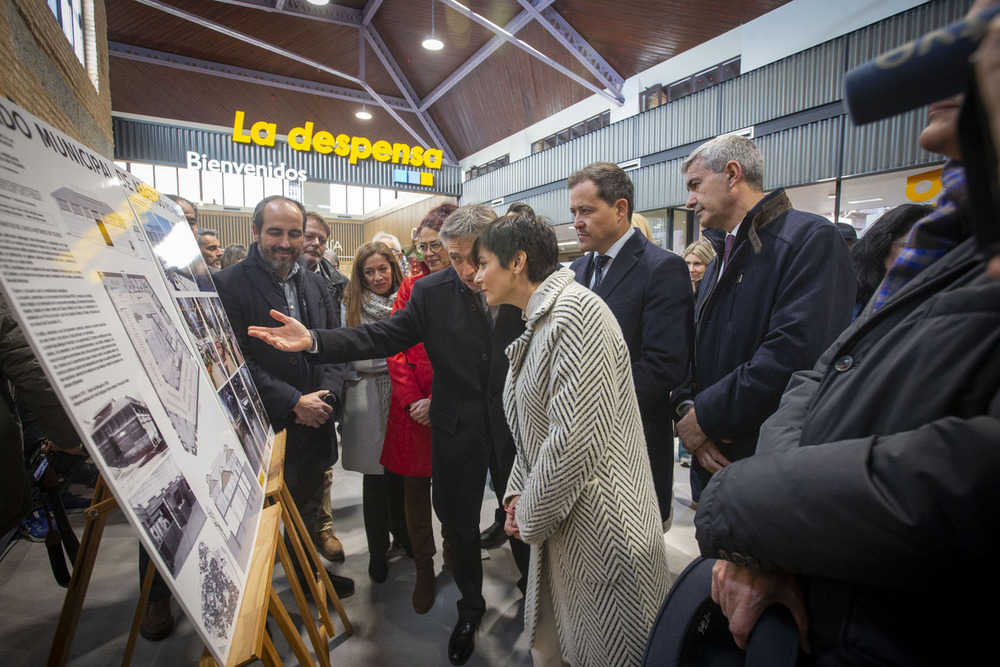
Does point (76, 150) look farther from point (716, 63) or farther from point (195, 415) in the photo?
point (716, 63)

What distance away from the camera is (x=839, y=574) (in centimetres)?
61

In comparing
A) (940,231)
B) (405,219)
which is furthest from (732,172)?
(405,219)

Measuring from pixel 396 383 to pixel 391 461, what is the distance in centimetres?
37

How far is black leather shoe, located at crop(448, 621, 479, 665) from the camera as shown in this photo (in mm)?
1983

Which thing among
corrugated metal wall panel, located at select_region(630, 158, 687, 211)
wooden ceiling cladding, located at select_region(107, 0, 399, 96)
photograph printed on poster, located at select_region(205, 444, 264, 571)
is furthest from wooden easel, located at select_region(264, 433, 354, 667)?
wooden ceiling cladding, located at select_region(107, 0, 399, 96)

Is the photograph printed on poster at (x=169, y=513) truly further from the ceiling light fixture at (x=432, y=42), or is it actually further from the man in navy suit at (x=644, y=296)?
the ceiling light fixture at (x=432, y=42)

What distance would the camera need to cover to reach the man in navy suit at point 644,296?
6.09 feet

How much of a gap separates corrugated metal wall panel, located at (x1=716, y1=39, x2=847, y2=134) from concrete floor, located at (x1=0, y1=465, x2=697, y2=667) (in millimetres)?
6252

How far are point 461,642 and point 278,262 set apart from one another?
184 centimetres

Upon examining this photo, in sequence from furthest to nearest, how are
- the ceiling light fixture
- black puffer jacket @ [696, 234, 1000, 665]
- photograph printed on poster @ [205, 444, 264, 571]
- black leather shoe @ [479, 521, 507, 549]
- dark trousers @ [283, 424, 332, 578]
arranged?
the ceiling light fixture → black leather shoe @ [479, 521, 507, 549] → dark trousers @ [283, 424, 332, 578] → photograph printed on poster @ [205, 444, 264, 571] → black puffer jacket @ [696, 234, 1000, 665]

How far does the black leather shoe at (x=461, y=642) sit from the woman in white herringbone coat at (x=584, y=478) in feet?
2.19

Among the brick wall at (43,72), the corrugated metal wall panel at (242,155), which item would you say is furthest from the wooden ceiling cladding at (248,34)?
the brick wall at (43,72)

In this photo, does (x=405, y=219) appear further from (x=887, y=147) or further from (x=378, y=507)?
(x=378, y=507)

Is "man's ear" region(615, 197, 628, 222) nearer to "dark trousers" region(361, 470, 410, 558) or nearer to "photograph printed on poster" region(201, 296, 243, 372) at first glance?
"photograph printed on poster" region(201, 296, 243, 372)
